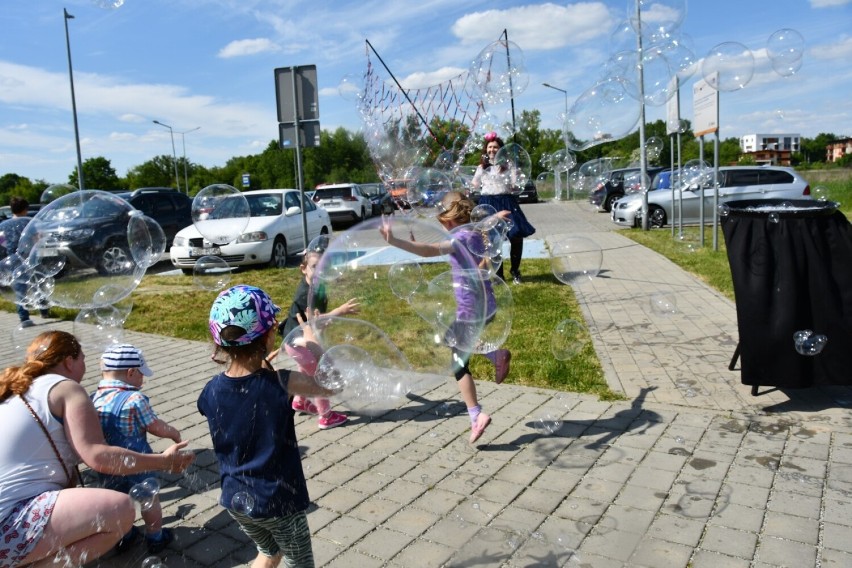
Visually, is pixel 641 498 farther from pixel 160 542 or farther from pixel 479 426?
pixel 160 542

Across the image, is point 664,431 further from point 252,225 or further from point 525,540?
point 252,225

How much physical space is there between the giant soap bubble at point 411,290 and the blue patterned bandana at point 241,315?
1.05 meters

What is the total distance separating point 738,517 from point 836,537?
425 millimetres

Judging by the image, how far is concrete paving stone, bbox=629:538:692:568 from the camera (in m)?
2.92

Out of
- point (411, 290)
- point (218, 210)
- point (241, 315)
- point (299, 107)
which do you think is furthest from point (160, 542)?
point (299, 107)

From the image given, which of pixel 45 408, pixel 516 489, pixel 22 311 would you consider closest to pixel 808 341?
pixel 516 489

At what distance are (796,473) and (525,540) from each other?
5.82ft

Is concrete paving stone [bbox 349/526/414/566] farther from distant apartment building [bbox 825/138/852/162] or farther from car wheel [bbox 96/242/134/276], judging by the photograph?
distant apartment building [bbox 825/138/852/162]

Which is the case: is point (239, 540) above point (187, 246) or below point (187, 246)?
below

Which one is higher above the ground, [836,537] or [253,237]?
[253,237]

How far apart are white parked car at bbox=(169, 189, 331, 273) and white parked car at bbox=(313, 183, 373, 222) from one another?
28.1 feet

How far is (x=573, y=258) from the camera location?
6113 millimetres

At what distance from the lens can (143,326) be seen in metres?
8.88

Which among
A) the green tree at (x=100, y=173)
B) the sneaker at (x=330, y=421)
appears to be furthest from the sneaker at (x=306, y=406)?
the green tree at (x=100, y=173)
